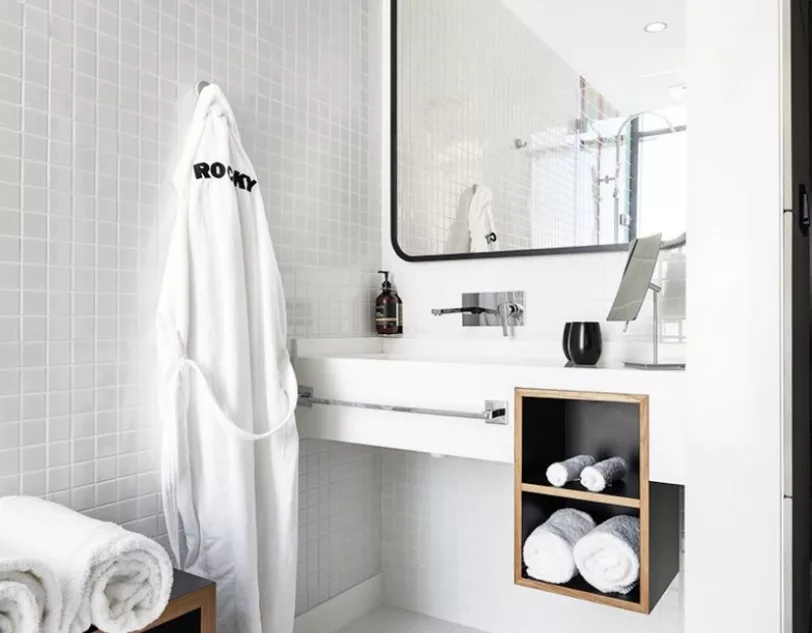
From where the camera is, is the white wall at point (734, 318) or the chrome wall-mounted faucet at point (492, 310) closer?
the white wall at point (734, 318)

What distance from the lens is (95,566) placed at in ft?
3.58

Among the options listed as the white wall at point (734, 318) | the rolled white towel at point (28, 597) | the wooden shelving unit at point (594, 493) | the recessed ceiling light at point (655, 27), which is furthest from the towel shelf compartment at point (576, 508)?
the recessed ceiling light at point (655, 27)

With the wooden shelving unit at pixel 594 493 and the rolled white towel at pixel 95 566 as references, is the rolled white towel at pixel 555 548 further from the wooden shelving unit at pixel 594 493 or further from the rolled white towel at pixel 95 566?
the rolled white towel at pixel 95 566

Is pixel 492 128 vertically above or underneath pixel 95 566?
above

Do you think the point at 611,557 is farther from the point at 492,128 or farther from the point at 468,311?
the point at 492,128

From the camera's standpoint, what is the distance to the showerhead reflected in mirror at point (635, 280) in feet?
5.27

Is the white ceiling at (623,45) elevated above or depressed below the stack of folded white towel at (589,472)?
above

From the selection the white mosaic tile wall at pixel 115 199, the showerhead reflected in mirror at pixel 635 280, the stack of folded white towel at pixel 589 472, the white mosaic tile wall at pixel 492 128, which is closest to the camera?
the white mosaic tile wall at pixel 115 199

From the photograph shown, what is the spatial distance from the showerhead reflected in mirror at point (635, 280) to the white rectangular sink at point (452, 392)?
0.14 metres

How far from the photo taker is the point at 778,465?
1.04 metres

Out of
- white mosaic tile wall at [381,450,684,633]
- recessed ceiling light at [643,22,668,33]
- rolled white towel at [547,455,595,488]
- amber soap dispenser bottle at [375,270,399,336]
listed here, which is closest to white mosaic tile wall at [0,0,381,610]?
amber soap dispenser bottle at [375,270,399,336]

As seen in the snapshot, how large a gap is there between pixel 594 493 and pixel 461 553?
88cm

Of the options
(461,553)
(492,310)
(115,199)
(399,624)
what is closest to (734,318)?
(492,310)

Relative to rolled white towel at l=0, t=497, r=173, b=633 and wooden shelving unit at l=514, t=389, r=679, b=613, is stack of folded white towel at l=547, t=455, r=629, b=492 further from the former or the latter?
rolled white towel at l=0, t=497, r=173, b=633
